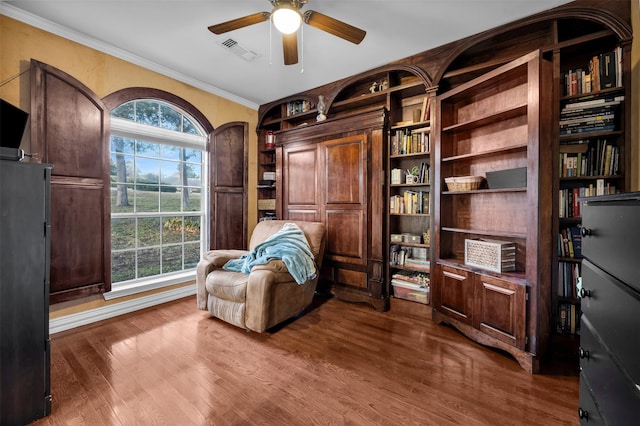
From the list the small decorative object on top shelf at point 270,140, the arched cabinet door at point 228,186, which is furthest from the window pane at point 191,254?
the small decorative object on top shelf at point 270,140

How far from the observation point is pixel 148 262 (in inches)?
125

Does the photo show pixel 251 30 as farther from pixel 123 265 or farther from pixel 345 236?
pixel 123 265

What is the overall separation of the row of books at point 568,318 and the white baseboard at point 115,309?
3735 mm

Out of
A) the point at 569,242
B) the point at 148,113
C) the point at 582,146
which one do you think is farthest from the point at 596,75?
the point at 148,113

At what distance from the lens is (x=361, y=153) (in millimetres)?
3062

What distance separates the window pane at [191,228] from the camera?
11.5 feet

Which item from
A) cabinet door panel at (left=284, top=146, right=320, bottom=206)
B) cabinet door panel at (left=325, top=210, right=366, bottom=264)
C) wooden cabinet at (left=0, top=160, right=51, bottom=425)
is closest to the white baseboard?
wooden cabinet at (left=0, top=160, right=51, bottom=425)

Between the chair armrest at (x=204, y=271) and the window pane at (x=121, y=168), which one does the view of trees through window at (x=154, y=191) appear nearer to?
the window pane at (x=121, y=168)

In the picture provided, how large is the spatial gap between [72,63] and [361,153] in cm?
289

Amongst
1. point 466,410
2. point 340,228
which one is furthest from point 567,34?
point 466,410

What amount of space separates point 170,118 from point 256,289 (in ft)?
8.01

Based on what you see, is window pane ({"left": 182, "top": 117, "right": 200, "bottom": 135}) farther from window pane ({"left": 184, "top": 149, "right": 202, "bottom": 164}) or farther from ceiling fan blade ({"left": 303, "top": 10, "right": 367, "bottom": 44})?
ceiling fan blade ({"left": 303, "top": 10, "right": 367, "bottom": 44})

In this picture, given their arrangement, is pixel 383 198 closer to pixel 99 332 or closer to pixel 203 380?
pixel 203 380

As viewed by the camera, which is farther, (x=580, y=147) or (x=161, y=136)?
(x=161, y=136)
